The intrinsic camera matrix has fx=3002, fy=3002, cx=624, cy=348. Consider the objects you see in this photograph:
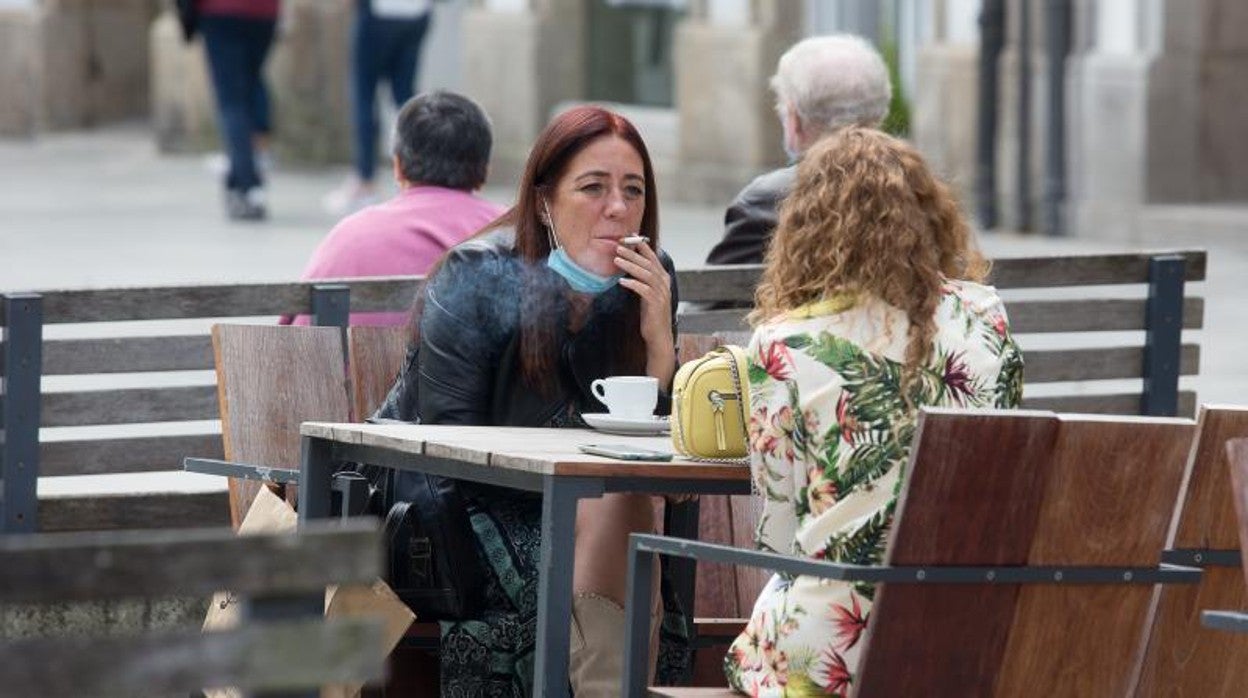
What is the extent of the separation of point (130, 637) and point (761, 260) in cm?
453

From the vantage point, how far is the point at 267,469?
5.78m

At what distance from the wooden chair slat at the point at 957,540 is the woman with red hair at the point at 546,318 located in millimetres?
1130

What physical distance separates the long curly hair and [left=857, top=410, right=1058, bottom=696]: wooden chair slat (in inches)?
11.1

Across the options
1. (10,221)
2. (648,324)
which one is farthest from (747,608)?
(10,221)

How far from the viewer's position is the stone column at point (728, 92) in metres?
17.2

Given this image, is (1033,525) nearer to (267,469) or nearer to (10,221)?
(267,469)

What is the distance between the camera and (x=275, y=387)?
6.10 metres

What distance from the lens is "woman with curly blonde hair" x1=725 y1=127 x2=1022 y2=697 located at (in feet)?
14.8

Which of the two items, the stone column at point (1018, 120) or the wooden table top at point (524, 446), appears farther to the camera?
the stone column at point (1018, 120)

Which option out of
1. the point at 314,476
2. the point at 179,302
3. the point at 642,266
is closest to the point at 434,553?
the point at 314,476

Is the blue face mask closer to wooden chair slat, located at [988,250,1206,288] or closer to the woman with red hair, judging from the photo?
the woman with red hair

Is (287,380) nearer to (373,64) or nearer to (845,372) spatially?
(845,372)

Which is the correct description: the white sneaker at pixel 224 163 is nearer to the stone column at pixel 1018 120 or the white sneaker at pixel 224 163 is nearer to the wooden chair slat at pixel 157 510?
the stone column at pixel 1018 120

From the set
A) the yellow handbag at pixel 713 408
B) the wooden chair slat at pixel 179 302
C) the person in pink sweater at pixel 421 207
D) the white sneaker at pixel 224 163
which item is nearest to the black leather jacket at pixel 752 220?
the person in pink sweater at pixel 421 207
